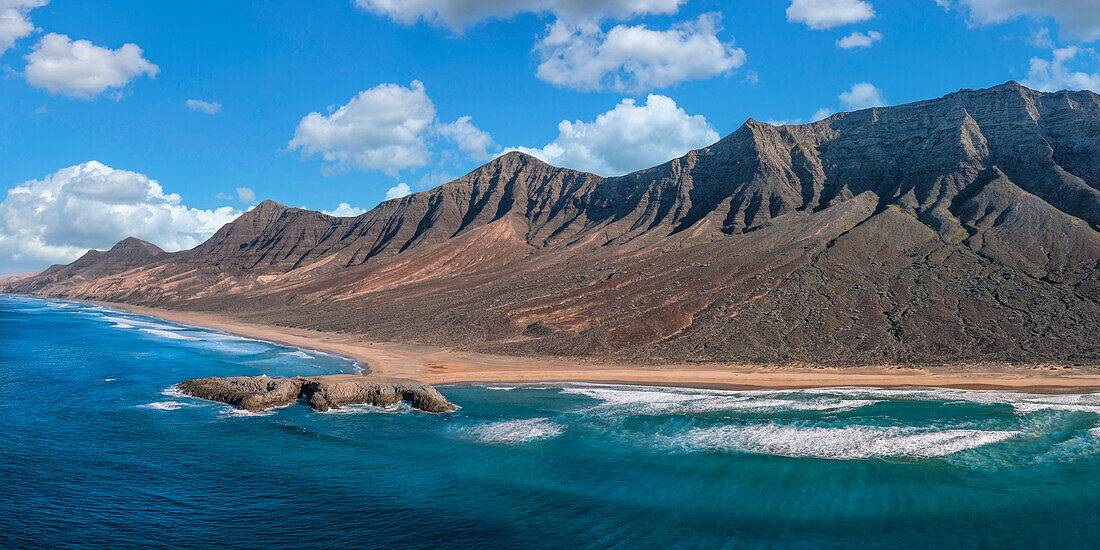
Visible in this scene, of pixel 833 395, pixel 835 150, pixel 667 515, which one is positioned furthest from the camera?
pixel 835 150

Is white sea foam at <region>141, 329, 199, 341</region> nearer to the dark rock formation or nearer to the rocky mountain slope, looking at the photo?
the rocky mountain slope

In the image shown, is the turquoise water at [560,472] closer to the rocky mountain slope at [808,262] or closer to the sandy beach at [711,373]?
the sandy beach at [711,373]

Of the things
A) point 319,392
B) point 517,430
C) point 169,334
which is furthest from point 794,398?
point 169,334

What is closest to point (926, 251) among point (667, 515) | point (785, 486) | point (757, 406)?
point (757, 406)

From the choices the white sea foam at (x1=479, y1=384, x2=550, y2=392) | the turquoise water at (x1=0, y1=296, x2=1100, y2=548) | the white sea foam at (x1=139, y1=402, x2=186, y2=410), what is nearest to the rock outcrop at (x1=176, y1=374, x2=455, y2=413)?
the turquoise water at (x1=0, y1=296, x2=1100, y2=548)

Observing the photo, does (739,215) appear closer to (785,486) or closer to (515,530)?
(785,486)

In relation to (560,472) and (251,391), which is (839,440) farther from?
(251,391)
